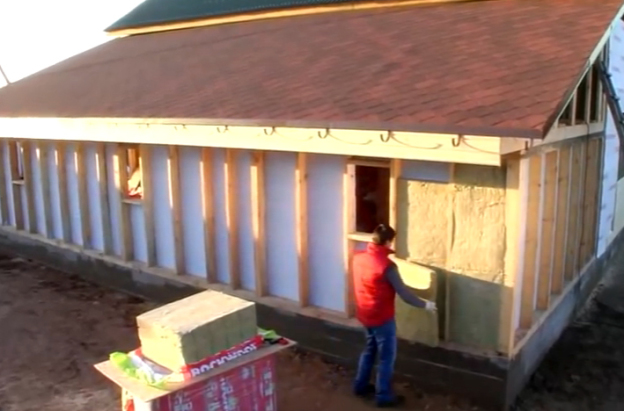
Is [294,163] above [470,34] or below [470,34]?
below

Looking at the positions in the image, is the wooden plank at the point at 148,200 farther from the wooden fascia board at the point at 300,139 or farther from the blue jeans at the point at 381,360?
the blue jeans at the point at 381,360

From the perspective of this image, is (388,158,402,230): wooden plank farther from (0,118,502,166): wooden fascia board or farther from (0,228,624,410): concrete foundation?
(0,228,624,410): concrete foundation

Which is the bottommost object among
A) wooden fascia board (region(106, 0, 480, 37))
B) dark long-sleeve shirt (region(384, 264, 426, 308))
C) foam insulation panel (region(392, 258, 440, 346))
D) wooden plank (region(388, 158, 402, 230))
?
foam insulation panel (region(392, 258, 440, 346))

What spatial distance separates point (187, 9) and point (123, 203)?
6.08 meters

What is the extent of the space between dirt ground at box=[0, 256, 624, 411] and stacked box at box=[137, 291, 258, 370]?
4.35ft

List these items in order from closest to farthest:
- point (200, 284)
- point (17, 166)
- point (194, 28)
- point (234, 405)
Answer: point (234, 405)
point (200, 284)
point (17, 166)
point (194, 28)

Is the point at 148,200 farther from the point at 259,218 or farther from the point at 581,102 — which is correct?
the point at 581,102

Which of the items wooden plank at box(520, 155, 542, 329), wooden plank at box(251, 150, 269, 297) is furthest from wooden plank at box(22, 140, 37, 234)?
wooden plank at box(520, 155, 542, 329)

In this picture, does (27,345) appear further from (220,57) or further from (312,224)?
(220,57)

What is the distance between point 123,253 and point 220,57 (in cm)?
341

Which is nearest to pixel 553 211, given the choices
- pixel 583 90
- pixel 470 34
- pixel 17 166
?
pixel 583 90

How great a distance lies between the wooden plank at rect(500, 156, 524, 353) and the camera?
512 centimetres

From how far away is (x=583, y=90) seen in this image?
285 inches

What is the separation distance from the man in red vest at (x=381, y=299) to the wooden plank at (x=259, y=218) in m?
2.05
